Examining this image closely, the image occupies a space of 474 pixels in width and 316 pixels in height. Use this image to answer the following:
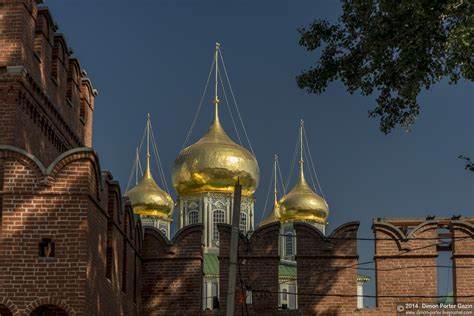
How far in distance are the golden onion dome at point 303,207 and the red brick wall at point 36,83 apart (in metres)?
36.3

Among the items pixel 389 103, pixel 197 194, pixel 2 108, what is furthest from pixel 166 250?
pixel 197 194

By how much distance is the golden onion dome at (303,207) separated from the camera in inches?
2318

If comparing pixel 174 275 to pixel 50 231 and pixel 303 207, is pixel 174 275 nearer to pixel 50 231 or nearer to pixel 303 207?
pixel 50 231

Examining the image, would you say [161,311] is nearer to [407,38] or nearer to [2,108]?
[2,108]

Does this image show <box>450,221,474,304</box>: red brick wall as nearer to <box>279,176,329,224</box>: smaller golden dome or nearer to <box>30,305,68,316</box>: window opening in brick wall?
<box>30,305,68,316</box>: window opening in brick wall

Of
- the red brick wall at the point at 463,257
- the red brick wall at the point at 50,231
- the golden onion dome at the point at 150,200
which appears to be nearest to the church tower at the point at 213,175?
the golden onion dome at the point at 150,200

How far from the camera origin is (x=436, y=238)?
2097 cm

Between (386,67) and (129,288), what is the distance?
24.2 ft

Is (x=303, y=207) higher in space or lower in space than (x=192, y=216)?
higher

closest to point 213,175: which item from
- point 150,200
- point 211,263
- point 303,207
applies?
point 211,263

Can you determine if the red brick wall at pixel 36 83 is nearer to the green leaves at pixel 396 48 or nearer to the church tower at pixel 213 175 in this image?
the green leaves at pixel 396 48

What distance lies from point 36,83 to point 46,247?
4142 millimetres

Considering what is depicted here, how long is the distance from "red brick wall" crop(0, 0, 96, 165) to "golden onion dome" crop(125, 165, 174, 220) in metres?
35.1

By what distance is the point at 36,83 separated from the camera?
19703mm
